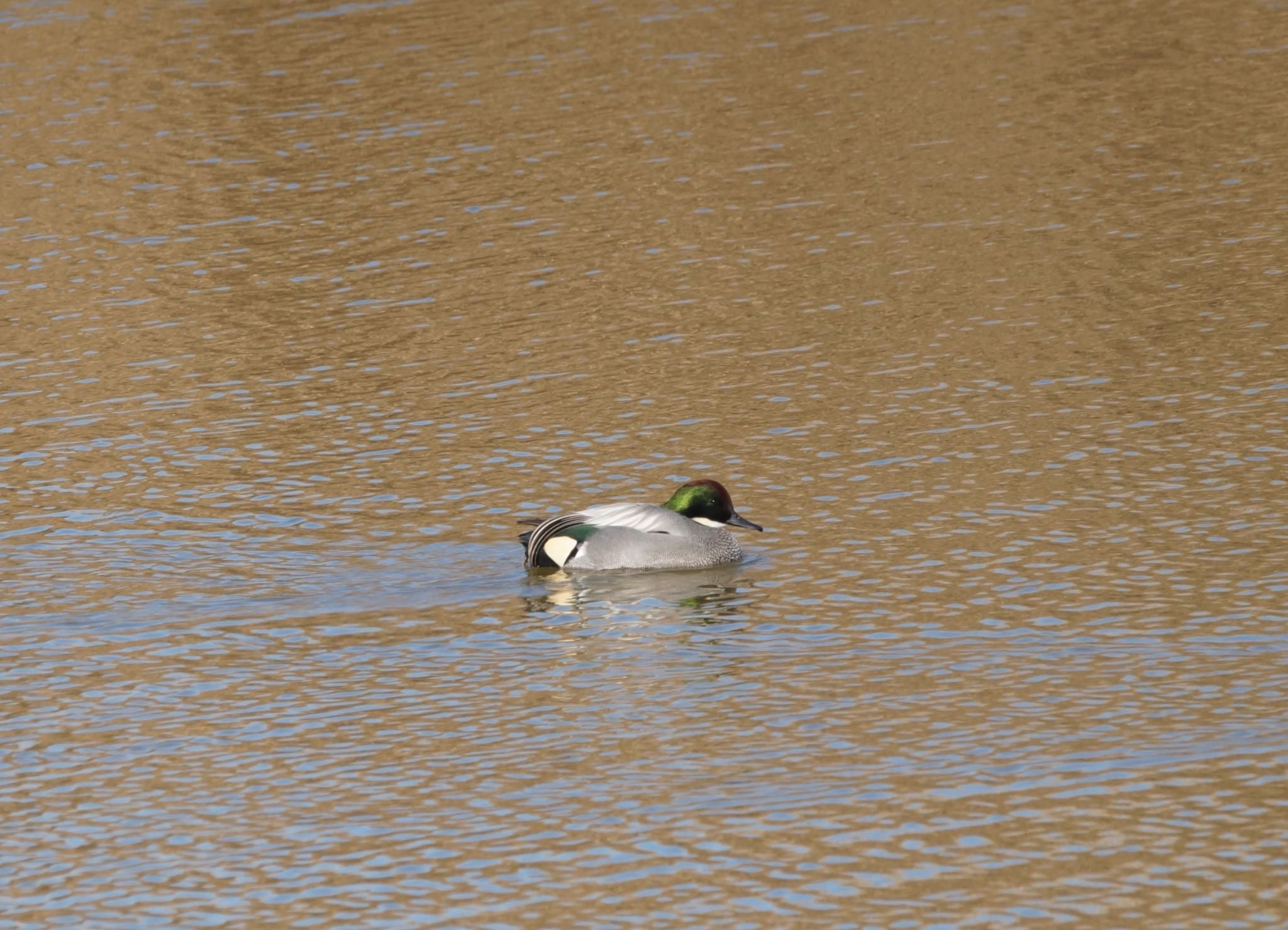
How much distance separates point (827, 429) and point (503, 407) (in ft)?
11.7

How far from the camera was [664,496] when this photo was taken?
18750 millimetres

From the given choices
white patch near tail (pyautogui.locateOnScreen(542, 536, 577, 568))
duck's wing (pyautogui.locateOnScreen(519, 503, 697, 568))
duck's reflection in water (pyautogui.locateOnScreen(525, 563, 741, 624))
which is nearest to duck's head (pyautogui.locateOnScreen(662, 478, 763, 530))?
duck's wing (pyautogui.locateOnScreen(519, 503, 697, 568))

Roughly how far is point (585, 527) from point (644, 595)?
73 cm

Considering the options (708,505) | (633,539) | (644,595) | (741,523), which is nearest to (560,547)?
(633,539)

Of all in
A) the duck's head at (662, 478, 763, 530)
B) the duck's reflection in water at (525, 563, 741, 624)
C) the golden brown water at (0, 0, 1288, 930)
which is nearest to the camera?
the golden brown water at (0, 0, 1288, 930)

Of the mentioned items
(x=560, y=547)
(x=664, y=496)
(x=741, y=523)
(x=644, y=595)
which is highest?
(x=664, y=496)

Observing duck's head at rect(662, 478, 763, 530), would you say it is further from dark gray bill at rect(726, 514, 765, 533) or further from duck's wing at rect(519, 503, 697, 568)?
duck's wing at rect(519, 503, 697, 568)

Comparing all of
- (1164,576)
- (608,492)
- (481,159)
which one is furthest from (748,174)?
(1164,576)

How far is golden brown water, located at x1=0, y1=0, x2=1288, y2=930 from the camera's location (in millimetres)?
12008

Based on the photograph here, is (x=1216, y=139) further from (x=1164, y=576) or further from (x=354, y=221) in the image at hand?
(x=1164, y=576)

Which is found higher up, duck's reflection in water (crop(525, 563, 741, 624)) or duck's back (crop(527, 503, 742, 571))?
duck's back (crop(527, 503, 742, 571))

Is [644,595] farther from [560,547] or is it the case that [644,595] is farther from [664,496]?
[664,496]

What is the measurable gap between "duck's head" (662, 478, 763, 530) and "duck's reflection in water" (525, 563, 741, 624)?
0.35 metres

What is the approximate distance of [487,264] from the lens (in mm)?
28047
